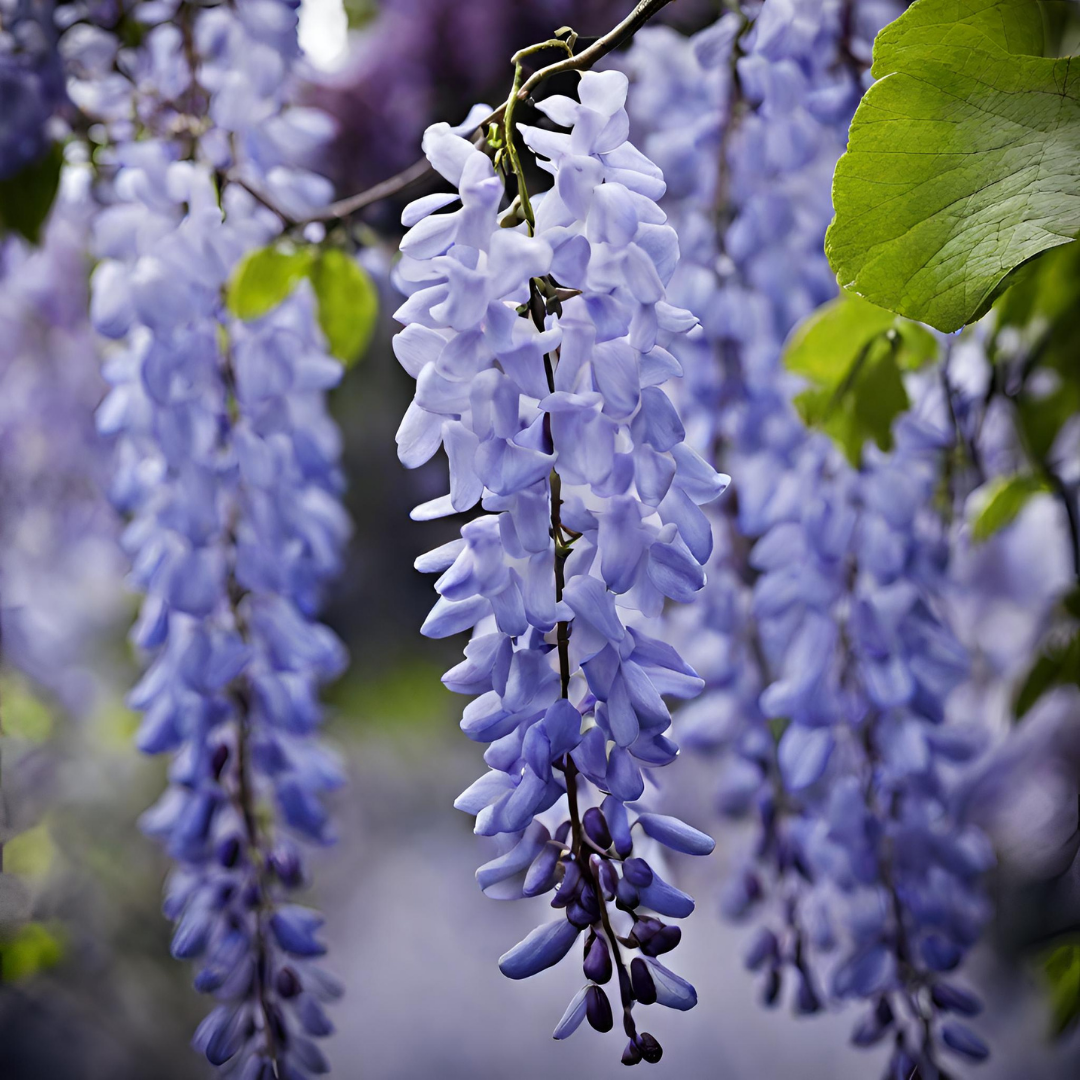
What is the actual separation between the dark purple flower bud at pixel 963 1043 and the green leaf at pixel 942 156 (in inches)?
15.4

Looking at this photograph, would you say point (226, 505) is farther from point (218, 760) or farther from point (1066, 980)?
point (1066, 980)

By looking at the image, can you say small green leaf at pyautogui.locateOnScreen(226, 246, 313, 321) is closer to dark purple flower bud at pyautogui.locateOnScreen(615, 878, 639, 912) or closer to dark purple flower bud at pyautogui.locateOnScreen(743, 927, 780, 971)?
dark purple flower bud at pyautogui.locateOnScreen(615, 878, 639, 912)

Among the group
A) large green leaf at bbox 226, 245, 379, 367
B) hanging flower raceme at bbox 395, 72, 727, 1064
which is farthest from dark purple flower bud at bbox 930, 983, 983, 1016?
large green leaf at bbox 226, 245, 379, 367

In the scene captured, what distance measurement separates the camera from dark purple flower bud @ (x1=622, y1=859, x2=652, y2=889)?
0.30m

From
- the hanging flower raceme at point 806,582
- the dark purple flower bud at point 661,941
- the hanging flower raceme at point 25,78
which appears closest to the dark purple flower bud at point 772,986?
the hanging flower raceme at point 806,582

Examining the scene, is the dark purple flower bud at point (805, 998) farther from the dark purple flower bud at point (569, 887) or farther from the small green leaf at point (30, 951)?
the small green leaf at point (30, 951)

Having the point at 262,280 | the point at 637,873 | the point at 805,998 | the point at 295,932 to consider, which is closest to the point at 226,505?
the point at 262,280

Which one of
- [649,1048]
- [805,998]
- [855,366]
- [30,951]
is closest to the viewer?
[649,1048]

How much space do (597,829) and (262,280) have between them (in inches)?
13.1

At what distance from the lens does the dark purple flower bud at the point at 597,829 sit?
0.30 m

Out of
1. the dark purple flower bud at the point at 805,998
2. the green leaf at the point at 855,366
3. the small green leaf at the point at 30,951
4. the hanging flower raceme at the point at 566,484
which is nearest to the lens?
the hanging flower raceme at the point at 566,484

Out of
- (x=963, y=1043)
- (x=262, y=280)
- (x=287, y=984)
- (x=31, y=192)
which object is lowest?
(x=963, y=1043)

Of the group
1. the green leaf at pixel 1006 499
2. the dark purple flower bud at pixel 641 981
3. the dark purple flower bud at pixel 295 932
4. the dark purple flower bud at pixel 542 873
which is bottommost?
the dark purple flower bud at pixel 641 981

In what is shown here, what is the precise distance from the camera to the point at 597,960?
0.30m
